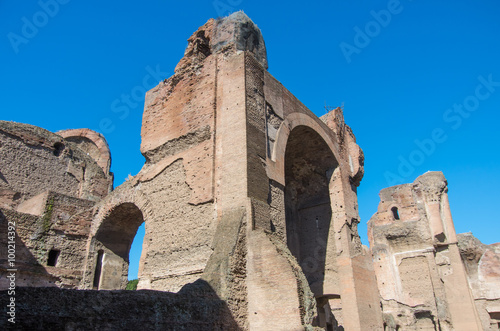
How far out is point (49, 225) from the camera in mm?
9977

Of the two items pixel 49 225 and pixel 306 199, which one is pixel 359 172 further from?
pixel 49 225

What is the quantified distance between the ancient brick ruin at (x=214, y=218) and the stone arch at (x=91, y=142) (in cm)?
446

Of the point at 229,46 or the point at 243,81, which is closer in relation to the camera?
the point at 243,81

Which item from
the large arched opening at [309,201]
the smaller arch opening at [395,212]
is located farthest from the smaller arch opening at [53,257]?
the smaller arch opening at [395,212]

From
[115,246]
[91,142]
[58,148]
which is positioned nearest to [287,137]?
[115,246]

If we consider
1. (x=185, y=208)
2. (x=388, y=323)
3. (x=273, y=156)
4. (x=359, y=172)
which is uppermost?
(x=359, y=172)

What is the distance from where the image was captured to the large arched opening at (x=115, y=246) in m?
10.2

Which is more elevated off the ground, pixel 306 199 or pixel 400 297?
pixel 306 199

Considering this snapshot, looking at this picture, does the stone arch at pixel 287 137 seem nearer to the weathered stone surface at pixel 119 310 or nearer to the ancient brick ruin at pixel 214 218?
the ancient brick ruin at pixel 214 218

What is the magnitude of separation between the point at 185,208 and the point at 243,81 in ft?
9.59

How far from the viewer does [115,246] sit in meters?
10.7

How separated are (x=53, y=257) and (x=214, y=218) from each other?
4756 mm

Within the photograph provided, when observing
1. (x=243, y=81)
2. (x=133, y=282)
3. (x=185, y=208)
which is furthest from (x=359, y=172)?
(x=133, y=282)

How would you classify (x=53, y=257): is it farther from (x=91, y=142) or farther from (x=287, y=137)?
(x=91, y=142)
